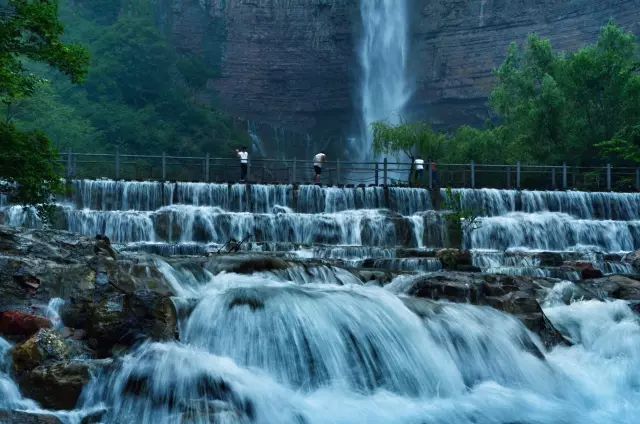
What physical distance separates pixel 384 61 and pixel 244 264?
4683 centimetres

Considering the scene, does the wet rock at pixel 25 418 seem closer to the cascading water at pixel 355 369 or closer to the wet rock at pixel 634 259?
the cascading water at pixel 355 369

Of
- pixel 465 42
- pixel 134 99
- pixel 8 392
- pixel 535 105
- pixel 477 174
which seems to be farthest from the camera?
pixel 465 42

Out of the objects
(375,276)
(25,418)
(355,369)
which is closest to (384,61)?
(375,276)

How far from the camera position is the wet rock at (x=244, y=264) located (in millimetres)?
15117

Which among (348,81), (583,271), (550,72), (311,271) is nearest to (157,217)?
(311,271)

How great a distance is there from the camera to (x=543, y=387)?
11.9 metres

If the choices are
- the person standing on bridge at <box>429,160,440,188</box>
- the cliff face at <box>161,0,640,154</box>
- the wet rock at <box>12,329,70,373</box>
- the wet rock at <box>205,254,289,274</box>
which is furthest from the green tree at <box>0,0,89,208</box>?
the cliff face at <box>161,0,640,154</box>

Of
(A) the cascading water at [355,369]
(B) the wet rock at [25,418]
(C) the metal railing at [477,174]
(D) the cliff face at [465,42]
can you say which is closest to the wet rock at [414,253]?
(A) the cascading water at [355,369]

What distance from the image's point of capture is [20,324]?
418 inches

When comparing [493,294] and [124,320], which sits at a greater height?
[493,294]

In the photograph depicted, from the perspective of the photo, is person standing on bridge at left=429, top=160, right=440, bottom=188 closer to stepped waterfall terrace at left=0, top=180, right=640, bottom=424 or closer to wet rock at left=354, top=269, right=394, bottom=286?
stepped waterfall terrace at left=0, top=180, right=640, bottom=424

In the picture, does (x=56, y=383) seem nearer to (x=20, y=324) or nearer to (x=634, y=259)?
(x=20, y=324)

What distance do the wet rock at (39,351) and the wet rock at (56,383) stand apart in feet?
0.61

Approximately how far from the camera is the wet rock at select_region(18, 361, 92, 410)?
909 cm
